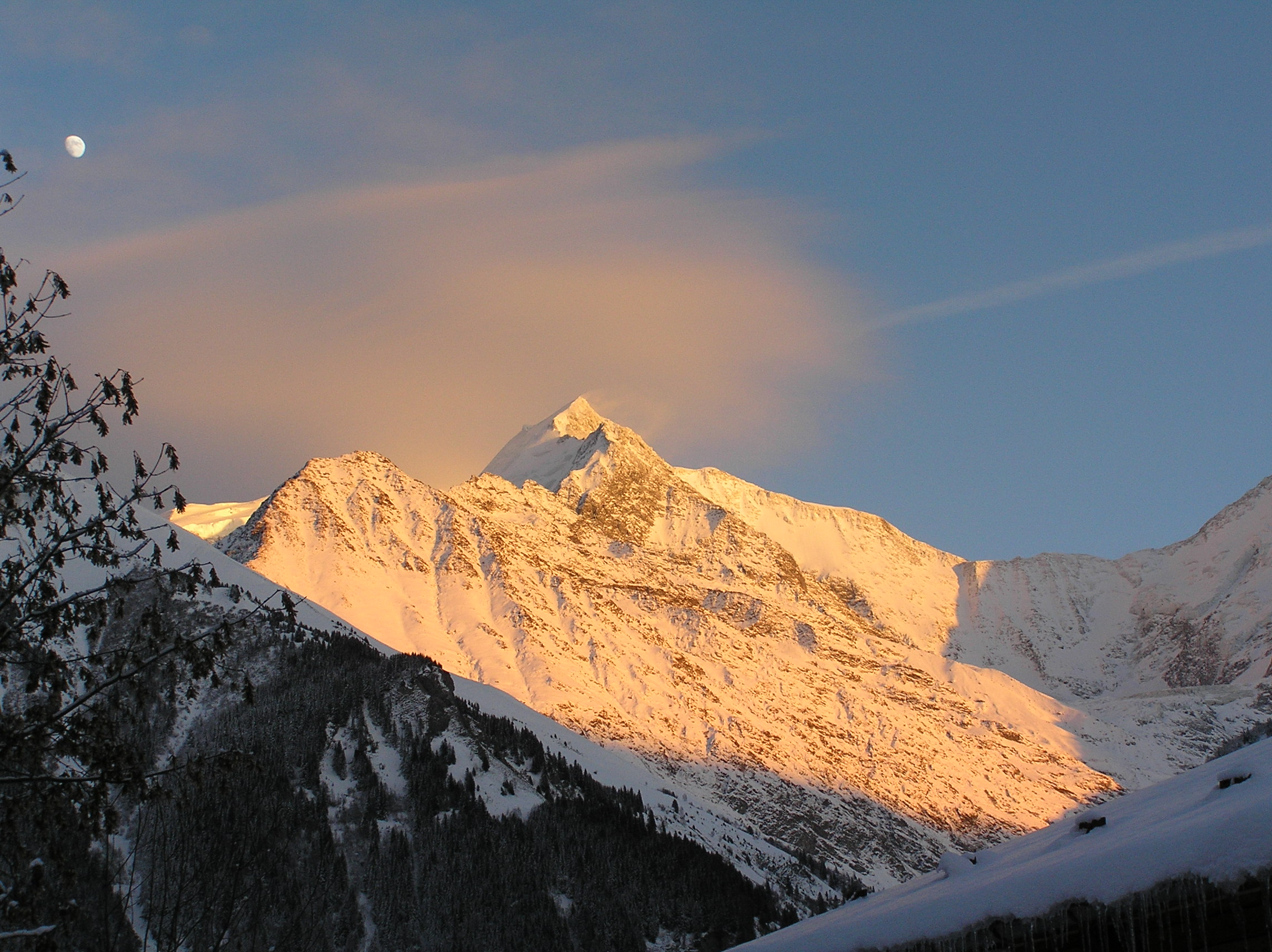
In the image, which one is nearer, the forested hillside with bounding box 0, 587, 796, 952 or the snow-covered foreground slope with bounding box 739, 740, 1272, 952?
the snow-covered foreground slope with bounding box 739, 740, 1272, 952

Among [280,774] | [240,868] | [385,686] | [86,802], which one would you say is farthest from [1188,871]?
[385,686]

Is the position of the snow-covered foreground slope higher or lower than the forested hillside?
lower

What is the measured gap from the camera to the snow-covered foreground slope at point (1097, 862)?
15.4m

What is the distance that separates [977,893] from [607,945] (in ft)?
352

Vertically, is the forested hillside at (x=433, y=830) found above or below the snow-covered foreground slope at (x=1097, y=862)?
above

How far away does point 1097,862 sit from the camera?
56.0 feet

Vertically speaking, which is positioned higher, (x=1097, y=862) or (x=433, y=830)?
(x=433, y=830)

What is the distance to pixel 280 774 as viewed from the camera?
109m

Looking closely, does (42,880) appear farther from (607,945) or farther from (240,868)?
(607,945)

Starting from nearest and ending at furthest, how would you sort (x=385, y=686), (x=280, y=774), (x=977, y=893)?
(x=977, y=893)
(x=280, y=774)
(x=385, y=686)

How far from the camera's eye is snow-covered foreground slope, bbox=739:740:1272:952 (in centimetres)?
1544

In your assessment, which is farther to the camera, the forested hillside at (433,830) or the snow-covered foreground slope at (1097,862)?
the forested hillside at (433,830)

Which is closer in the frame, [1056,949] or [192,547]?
[1056,949]

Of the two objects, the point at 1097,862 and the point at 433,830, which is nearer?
the point at 1097,862
